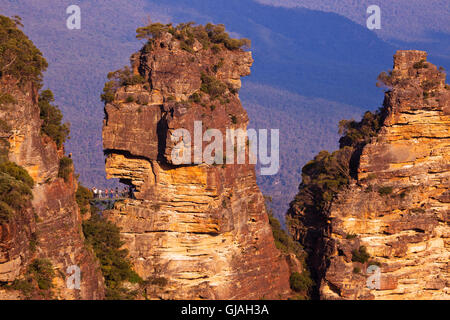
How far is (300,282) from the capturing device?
246 feet

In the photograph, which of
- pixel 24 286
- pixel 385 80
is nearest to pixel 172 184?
pixel 24 286

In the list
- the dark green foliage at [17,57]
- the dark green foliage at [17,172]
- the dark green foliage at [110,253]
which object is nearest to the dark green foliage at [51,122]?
the dark green foliage at [17,57]

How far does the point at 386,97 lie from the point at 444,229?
12.1m

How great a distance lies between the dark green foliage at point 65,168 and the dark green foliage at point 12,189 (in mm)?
4604

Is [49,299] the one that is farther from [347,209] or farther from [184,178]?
[347,209]

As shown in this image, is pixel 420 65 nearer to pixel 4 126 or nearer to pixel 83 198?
pixel 83 198

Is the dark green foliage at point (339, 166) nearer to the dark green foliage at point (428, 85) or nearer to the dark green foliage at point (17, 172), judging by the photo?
the dark green foliage at point (428, 85)

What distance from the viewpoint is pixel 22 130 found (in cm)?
5425

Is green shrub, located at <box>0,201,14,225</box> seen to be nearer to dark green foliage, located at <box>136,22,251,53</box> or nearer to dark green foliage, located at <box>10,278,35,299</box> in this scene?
dark green foliage, located at <box>10,278,35,299</box>

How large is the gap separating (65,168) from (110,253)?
29.6ft

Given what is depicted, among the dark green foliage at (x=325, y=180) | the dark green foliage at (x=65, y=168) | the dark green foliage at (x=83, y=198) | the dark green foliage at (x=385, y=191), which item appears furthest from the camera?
the dark green foliage at (x=325, y=180)

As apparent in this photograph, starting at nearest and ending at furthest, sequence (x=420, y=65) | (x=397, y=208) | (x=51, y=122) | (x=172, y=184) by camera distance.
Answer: (x=51, y=122)
(x=172, y=184)
(x=397, y=208)
(x=420, y=65)

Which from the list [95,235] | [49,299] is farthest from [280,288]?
[49,299]

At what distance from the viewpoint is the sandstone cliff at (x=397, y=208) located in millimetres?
73375
